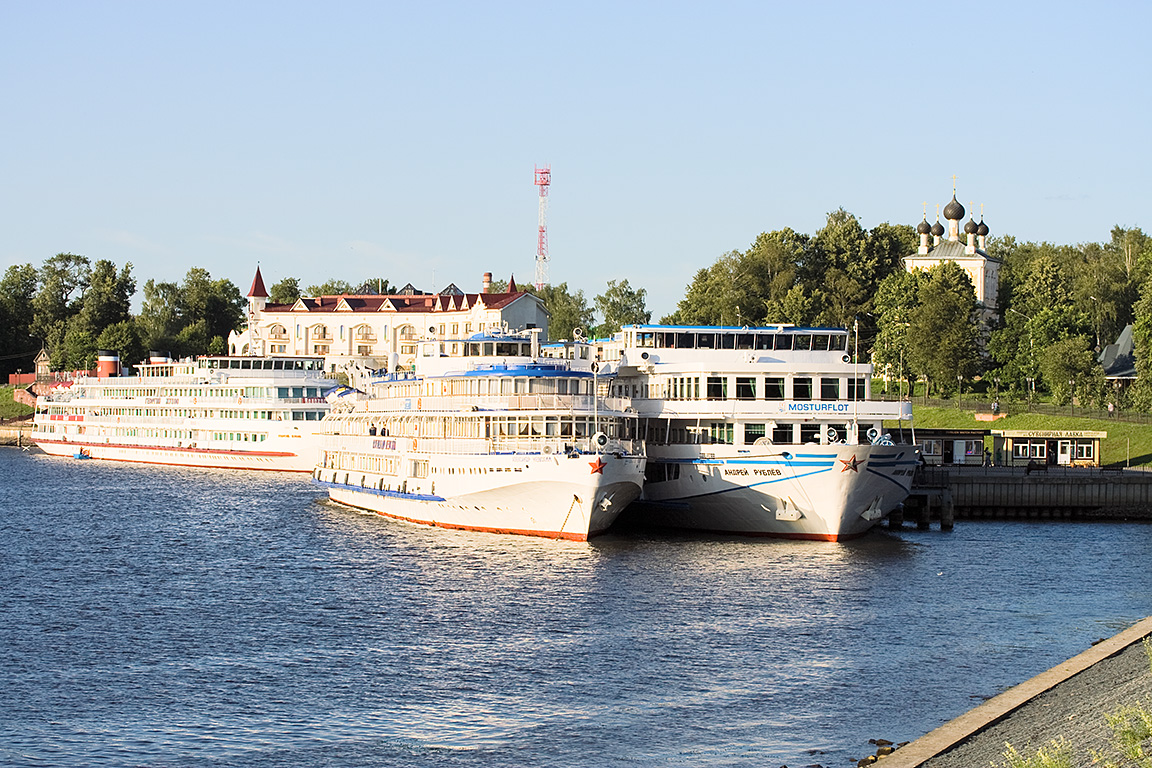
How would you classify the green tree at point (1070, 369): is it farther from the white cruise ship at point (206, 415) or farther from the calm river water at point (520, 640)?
the white cruise ship at point (206, 415)

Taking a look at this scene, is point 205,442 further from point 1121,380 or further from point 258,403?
point 1121,380

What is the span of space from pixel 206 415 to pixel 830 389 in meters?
82.7

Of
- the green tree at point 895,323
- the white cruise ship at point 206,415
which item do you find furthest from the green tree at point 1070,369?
the white cruise ship at point 206,415

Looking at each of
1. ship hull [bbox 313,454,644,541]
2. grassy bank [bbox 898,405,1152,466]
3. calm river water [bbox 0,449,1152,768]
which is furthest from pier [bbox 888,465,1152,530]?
ship hull [bbox 313,454,644,541]

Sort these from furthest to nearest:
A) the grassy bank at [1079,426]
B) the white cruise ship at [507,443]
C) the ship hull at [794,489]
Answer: the grassy bank at [1079,426]
the ship hull at [794,489]
the white cruise ship at [507,443]

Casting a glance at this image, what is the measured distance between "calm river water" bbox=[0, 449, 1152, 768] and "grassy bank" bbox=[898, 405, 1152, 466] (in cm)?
2956

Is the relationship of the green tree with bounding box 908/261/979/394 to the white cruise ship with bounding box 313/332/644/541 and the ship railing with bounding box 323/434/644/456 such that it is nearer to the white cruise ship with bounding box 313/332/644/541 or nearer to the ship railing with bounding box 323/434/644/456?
the white cruise ship with bounding box 313/332/644/541

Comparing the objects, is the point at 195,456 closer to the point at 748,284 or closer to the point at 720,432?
the point at 748,284

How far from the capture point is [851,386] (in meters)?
71.1

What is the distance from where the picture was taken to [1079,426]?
112m

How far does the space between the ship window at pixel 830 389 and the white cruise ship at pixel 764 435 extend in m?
0.05

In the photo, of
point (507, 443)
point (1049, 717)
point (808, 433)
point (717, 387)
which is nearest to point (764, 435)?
point (808, 433)

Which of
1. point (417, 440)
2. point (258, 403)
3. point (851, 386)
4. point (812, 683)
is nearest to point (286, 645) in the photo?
point (812, 683)

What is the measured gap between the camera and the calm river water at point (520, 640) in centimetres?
3522
